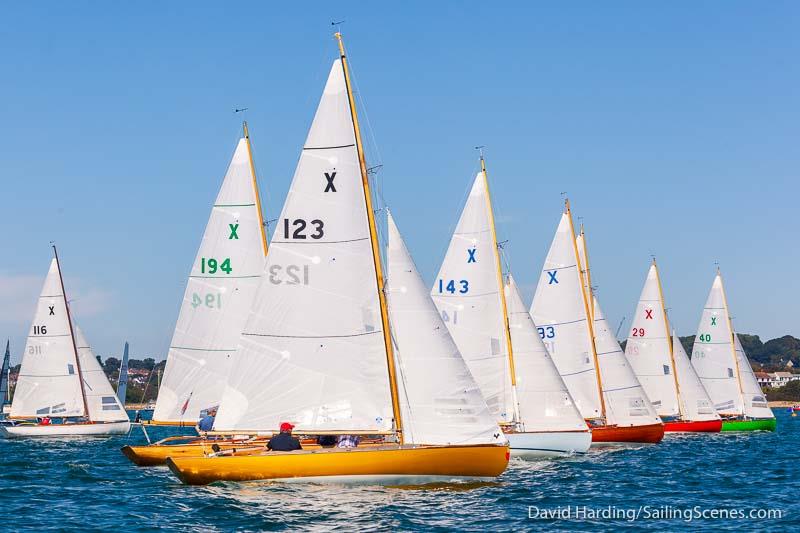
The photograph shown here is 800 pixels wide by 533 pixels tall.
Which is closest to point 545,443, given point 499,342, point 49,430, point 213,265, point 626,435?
point 499,342

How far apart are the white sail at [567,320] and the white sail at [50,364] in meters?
26.8

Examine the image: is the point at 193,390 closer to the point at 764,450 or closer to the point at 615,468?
the point at 615,468

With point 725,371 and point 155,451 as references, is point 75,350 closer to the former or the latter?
point 155,451

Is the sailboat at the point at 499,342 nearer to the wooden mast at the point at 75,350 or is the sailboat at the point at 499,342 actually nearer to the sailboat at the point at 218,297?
the sailboat at the point at 218,297

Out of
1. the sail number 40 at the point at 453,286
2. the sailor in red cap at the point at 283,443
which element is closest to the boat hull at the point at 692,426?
the sail number 40 at the point at 453,286

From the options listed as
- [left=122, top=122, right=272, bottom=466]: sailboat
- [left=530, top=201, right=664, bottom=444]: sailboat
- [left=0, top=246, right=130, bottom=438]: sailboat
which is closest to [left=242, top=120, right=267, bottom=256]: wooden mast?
[left=122, top=122, right=272, bottom=466]: sailboat

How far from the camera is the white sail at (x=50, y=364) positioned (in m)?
58.6

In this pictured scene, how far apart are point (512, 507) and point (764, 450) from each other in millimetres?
26267

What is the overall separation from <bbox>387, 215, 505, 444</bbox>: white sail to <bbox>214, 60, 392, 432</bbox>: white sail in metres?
0.66

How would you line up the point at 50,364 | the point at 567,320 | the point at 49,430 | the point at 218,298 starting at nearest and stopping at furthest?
the point at 218,298, the point at 567,320, the point at 50,364, the point at 49,430

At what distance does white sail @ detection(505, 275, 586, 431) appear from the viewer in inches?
1528

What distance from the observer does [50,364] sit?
5906 cm

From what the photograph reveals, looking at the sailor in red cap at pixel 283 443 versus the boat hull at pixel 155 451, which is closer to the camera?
the sailor in red cap at pixel 283 443

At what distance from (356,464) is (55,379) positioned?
3861 centimetres
